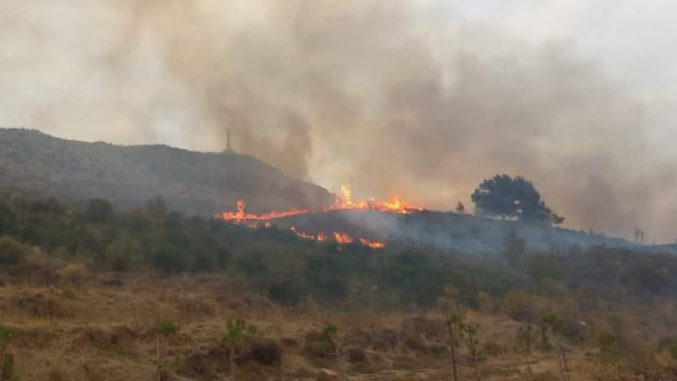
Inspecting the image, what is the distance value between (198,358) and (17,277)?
55.4 ft

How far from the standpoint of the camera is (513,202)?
114438 mm

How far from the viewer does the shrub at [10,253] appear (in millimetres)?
41969

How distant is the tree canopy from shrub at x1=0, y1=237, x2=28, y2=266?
284 feet

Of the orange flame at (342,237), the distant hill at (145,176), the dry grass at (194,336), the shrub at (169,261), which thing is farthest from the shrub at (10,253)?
the orange flame at (342,237)

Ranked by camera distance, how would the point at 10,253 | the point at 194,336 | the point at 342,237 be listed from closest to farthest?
1. the point at 194,336
2. the point at 10,253
3. the point at 342,237

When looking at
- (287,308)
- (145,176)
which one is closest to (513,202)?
(145,176)

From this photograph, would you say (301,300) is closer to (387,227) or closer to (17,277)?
(17,277)

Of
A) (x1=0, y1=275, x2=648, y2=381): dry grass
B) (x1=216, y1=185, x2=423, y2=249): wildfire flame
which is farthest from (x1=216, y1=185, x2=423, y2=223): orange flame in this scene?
(x1=0, y1=275, x2=648, y2=381): dry grass

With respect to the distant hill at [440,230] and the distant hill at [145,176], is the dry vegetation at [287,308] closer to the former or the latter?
the distant hill at [440,230]

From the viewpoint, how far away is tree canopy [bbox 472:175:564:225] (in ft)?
375

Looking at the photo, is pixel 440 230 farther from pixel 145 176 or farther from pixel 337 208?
pixel 145 176

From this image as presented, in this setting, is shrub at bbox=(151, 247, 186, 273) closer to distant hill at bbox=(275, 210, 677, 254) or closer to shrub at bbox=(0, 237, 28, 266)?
shrub at bbox=(0, 237, 28, 266)

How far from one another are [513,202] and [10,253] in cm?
8800

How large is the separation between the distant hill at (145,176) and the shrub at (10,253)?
3648 cm
